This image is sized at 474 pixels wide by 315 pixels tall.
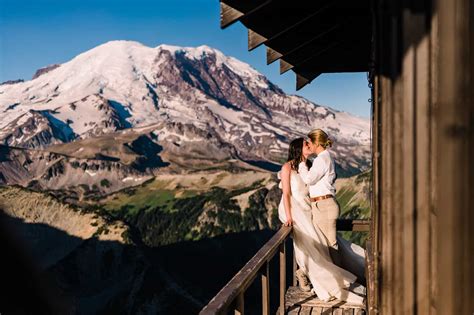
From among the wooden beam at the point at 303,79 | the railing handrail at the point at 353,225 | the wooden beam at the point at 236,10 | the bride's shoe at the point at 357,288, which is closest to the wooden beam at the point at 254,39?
the wooden beam at the point at 236,10

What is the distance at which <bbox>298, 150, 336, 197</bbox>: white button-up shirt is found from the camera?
634 centimetres

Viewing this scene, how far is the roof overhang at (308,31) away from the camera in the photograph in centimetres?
387

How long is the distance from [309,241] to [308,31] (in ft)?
8.84

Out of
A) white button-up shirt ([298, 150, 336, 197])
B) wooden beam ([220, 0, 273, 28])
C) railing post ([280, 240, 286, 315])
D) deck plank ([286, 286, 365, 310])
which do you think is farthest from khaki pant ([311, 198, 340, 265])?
wooden beam ([220, 0, 273, 28])

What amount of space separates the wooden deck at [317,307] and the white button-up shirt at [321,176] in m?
1.35

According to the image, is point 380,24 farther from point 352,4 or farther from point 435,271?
point 352,4

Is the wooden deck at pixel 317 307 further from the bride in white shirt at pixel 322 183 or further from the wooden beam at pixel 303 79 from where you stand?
the wooden beam at pixel 303 79

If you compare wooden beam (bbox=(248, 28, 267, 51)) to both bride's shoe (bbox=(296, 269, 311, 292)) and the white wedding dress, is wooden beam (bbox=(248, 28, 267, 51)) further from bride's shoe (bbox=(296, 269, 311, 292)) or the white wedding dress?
bride's shoe (bbox=(296, 269, 311, 292))

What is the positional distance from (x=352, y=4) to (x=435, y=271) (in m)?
2.75

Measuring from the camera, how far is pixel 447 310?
7.23 feet

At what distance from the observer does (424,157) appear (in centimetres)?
231

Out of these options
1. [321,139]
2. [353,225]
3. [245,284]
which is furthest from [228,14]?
[353,225]

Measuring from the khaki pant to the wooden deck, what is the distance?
72cm

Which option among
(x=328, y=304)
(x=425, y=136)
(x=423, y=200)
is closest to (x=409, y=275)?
(x=423, y=200)
